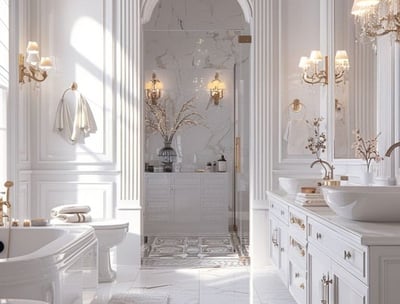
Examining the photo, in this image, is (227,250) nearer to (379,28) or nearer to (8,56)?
(8,56)

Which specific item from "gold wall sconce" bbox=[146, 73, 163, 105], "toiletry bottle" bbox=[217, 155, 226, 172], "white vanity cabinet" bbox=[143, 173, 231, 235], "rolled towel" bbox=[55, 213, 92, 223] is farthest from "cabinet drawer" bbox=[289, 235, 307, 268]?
"gold wall sconce" bbox=[146, 73, 163, 105]

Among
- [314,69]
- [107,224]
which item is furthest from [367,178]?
[107,224]

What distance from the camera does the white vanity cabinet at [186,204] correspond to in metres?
7.30

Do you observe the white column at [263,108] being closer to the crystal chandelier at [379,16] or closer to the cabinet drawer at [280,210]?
the cabinet drawer at [280,210]

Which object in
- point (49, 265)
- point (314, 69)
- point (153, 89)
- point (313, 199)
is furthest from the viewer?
point (153, 89)

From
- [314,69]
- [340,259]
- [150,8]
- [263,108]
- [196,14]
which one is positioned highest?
[196,14]

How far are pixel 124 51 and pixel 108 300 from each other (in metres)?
2.23

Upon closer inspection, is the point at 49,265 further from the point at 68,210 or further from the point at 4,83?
the point at 4,83

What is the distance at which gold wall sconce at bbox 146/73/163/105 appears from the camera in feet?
25.8

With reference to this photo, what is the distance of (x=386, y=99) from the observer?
3.34 m

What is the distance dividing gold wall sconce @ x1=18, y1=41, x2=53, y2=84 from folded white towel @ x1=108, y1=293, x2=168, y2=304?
6.58 ft

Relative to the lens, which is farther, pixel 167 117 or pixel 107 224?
pixel 167 117

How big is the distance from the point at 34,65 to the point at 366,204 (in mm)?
3543

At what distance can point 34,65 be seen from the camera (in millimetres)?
5039
